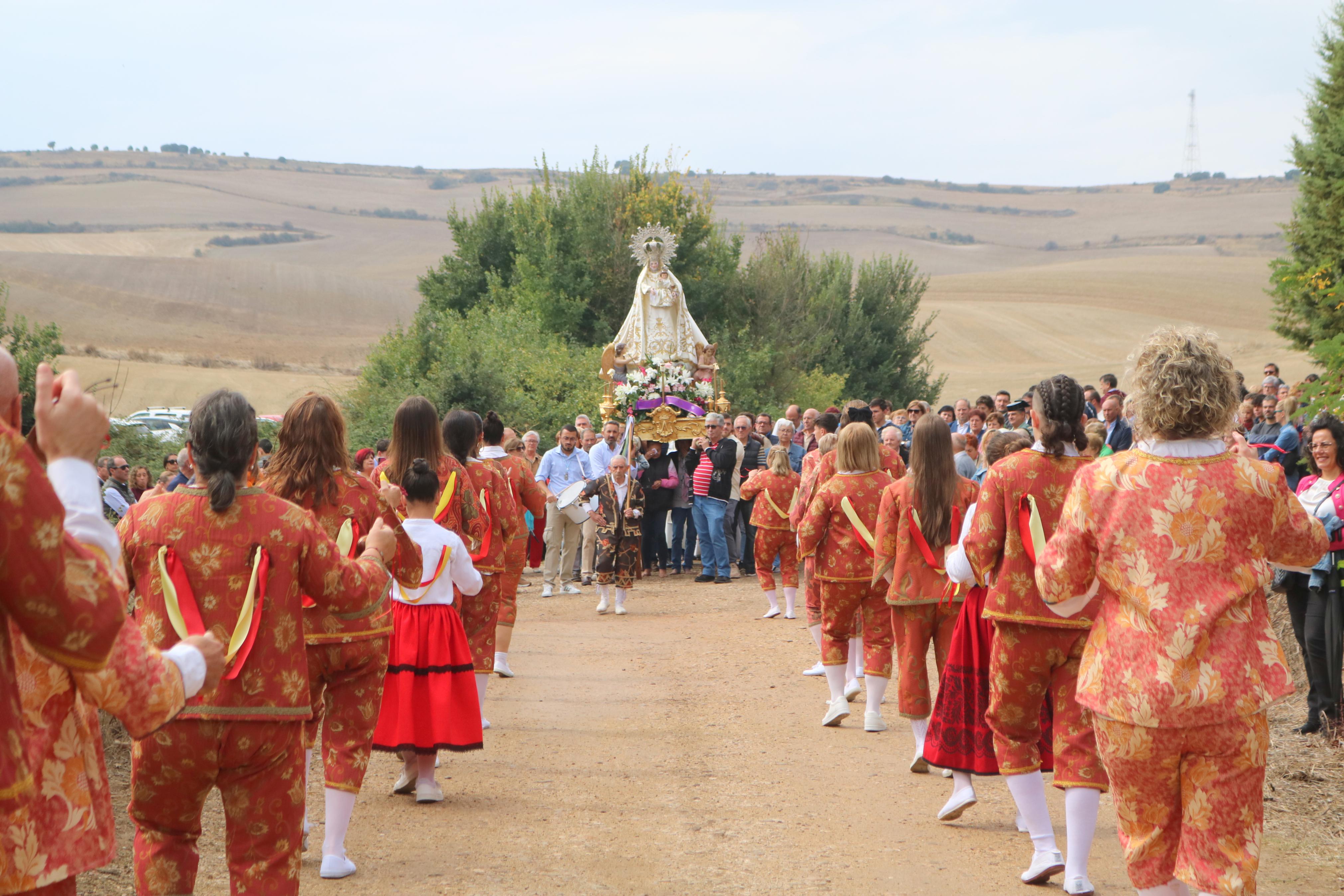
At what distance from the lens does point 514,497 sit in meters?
8.46

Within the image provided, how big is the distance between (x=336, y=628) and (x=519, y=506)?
361 cm

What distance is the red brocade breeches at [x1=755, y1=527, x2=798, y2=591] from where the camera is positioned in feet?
39.9

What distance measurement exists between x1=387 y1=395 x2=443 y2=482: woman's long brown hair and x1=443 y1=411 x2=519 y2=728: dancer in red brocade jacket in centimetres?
77

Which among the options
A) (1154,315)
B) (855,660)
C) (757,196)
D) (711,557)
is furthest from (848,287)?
(757,196)

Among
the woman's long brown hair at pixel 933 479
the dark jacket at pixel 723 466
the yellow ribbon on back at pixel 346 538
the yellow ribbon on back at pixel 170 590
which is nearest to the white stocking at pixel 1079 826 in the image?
the woman's long brown hair at pixel 933 479

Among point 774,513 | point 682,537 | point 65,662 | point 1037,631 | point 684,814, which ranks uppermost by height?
point 65,662

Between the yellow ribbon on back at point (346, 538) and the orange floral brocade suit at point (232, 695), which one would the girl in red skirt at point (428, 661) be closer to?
the yellow ribbon on back at point (346, 538)

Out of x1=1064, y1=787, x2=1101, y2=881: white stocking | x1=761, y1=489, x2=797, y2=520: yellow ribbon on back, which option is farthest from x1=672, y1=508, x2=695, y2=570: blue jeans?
x1=1064, y1=787, x2=1101, y2=881: white stocking

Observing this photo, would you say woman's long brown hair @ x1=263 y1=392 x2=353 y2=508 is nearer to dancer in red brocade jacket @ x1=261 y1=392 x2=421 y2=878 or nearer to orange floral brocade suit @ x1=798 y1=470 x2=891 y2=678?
dancer in red brocade jacket @ x1=261 y1=392 x2=421 y2=878

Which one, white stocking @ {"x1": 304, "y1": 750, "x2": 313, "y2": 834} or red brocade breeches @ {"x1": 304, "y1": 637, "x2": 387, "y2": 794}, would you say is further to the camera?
white stocking @ {"x1": 304, "y1": 750, "x2": 313, "y2": 834}

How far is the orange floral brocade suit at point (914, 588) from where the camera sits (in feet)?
22.5

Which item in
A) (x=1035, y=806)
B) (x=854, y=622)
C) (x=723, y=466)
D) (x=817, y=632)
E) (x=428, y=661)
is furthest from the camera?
(x=723, y=466)

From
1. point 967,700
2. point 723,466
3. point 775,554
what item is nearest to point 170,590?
point 967,700

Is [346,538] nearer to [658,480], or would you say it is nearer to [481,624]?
[481,624]
